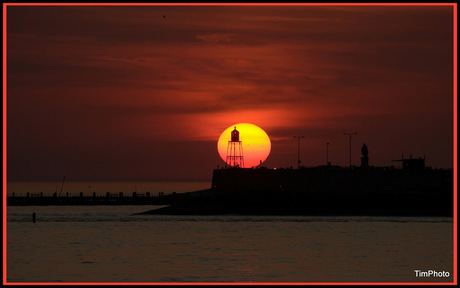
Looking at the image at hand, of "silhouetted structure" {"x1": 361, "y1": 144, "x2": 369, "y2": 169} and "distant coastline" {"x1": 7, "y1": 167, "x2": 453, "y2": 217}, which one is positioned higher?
"silhouetted structure" {"x1": 361, "y1": 144, "x2": 369, "y2": 169}

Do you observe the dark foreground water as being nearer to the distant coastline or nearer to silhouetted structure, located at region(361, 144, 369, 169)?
the distant coastline

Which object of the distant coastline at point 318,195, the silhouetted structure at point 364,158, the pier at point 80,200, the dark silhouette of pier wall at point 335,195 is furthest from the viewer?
the pier at point 80,200

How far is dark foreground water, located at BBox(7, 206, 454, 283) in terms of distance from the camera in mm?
53375

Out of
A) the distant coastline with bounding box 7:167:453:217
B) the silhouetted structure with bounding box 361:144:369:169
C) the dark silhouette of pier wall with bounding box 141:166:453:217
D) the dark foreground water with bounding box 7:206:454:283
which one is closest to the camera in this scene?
the dark foreground water with bounding box 7:206:454:283

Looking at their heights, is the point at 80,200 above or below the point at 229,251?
above

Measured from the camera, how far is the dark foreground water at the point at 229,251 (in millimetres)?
53375

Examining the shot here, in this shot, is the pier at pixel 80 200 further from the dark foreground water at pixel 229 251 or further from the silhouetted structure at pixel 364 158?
the dark foreground water at pixel 229 251

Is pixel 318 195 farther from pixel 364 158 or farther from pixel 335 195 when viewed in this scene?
pixel 364 158

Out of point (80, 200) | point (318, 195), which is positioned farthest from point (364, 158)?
point (80, 200)

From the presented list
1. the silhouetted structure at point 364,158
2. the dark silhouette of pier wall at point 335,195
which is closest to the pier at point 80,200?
the dark silhouette of pier wall at point 335,195

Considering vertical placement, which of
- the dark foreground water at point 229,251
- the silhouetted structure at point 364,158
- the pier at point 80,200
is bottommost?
the dark foreground water at point 229,251

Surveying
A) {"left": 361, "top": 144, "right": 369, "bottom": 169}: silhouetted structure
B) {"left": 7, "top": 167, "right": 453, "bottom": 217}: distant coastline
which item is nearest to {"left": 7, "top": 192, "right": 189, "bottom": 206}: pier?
{"left": 7, "top": 167, "right": 453, "bottom": 217}: distant coastline

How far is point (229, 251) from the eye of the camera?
68.7 metres

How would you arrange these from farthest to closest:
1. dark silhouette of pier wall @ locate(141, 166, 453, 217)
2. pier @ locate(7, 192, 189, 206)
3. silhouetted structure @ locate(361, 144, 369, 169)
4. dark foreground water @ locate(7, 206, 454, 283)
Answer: pier @ locate(7, 192, 189, 206)
silhouetted structure @ locate(361, 144, 369, 169)
dark silhouette of pier wall @ locate(141, 166, 453, 217)
dark foreground water @ locate(7, 206, 454, 283)
